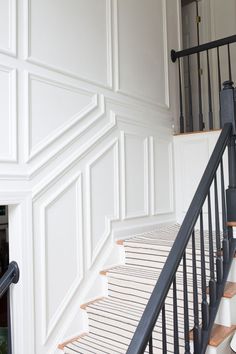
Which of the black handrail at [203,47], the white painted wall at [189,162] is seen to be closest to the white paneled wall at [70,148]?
the white painted wall at [189,162]

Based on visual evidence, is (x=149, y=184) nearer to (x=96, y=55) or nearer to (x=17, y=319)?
(x=96, y=55)

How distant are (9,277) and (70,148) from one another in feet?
3.04

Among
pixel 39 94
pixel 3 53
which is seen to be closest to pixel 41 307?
pixel 39 94

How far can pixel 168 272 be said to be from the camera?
1352 millimetres

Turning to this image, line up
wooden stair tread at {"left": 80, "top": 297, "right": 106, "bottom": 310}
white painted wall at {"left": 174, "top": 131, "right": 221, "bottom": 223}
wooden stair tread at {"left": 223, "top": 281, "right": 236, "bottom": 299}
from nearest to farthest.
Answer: wooden stair tread at {"left": 223, "top": 281, "right": 236, "bottom": 299}
wooden stair tread at {"left": 80, "top": 297, "right": 106, "bottom": 310}
white painted wall at {"left": 174, "top": 131, "right": 221, "bottom": 223}

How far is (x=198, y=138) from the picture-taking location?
3219 millimetres

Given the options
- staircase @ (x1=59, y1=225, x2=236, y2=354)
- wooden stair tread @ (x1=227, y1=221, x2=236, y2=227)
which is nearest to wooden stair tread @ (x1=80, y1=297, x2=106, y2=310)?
staircase @ (x1=59, y1=225, x2=236, y2=354)

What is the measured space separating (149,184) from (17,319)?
1.65 meters

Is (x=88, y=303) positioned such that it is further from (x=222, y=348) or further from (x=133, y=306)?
(x=222, y=348)

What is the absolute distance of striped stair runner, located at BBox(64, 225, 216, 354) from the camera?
1972mm

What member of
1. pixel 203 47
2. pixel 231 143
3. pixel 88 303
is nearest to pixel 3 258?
pixel 88 303

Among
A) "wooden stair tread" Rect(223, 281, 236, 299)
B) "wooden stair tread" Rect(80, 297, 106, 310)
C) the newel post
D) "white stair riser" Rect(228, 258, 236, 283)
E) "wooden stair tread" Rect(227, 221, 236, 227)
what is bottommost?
"wooden stair tread" Rect(80, 297, 106, 310)

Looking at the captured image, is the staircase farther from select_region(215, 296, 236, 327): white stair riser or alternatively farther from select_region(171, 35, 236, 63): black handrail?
select_region(171, 35, 236, 63): black handrail

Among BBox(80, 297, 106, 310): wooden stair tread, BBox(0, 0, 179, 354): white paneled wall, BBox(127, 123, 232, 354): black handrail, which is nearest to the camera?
BBox(127, 123, 232, 354): black handrail
